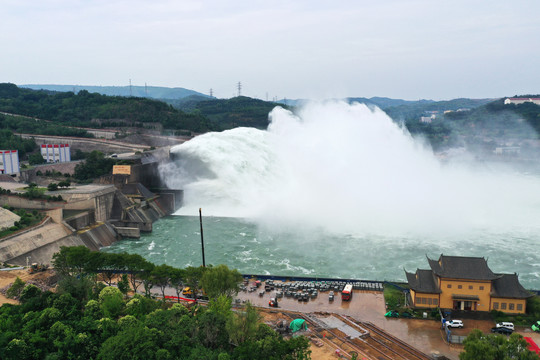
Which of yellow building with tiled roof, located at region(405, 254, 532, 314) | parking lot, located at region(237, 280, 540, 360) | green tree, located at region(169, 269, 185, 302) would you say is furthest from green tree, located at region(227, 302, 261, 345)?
yellow building with tiled roof, located at region(405, 254, 532, 314)

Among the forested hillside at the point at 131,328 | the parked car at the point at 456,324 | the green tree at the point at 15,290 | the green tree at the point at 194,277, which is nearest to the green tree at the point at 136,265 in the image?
the forested hillside at the point at 131,328

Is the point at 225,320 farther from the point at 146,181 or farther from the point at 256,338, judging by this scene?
the point at 146,181

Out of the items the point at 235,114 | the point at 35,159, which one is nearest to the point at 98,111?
the point at 35,159

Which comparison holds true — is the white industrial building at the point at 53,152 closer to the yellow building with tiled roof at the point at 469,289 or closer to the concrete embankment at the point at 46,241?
the concrete embankment at the point at 46,241

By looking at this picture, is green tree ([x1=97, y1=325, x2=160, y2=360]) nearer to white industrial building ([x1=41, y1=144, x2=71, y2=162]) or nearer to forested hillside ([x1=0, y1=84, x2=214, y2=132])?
white industrial building ([x1=41, y1=144, x2=71, y2=162])

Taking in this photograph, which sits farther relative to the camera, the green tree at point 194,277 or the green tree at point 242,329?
the green tree at point 194,277
